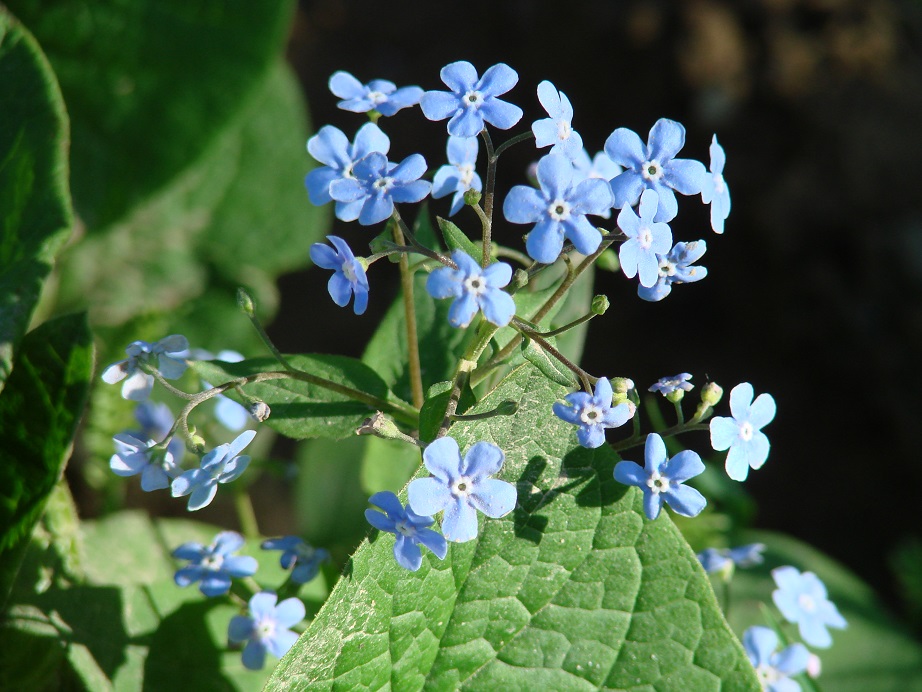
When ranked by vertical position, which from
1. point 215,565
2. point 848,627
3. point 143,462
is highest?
point 143,462

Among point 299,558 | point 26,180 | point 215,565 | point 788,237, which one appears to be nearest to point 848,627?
point 788,237

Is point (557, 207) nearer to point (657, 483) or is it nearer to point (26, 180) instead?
point (657, 483)

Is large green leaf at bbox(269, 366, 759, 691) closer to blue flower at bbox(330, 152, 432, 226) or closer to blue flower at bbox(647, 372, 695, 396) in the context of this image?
blue flower at bbox(647, 372, 695, 396)

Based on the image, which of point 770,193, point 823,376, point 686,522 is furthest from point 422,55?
point 686,522

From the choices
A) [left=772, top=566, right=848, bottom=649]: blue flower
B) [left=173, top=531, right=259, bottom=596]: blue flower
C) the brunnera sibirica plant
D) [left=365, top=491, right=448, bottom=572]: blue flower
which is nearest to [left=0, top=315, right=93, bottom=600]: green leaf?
the brunnera sibirica plant

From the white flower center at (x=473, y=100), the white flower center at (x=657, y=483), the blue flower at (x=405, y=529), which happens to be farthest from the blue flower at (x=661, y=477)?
the white flower center at (x=473, y=100)

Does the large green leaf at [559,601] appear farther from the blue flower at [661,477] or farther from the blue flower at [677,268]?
the blue flower at [677,268]
